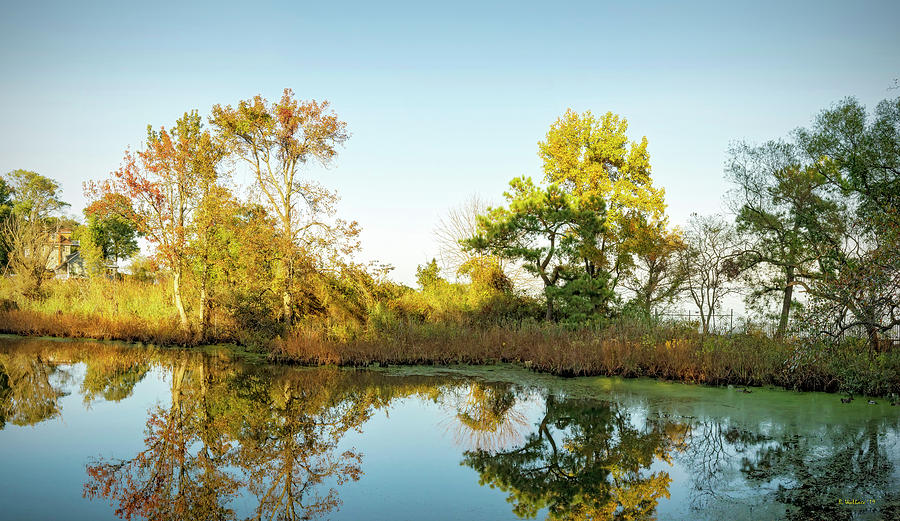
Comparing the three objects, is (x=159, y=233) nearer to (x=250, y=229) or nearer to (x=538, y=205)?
(x=250, y=229)

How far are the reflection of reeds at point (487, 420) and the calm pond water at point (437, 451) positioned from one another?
5cm

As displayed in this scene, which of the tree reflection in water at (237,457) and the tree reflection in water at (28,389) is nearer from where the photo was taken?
the tree reflection in water at (237,457)

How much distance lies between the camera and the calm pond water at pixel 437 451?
584 centimetres

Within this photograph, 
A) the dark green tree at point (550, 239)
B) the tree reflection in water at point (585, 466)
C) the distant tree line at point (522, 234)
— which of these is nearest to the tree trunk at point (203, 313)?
the distant tree line at point (522, 234)

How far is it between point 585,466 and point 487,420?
2.80m

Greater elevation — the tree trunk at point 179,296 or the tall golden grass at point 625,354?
the tree trunk at point 179,296

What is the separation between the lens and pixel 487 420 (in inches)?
383

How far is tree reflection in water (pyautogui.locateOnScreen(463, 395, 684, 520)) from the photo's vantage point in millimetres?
5852

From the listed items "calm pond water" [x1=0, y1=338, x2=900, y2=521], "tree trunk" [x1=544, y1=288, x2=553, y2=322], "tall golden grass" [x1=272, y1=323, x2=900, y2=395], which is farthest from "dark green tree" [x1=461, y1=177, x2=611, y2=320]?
"calm pond water" [x1=0, y1=338, x2=900, y2=521]

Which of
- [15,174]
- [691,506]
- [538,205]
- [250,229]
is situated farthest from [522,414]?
[15,174]

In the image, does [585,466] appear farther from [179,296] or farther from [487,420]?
[179,296]

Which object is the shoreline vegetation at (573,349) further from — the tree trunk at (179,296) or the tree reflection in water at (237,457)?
the tree reflection in water at (237,457)

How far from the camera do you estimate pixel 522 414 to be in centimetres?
1012

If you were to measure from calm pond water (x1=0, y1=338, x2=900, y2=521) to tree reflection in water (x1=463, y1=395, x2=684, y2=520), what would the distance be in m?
0.03
